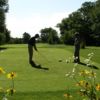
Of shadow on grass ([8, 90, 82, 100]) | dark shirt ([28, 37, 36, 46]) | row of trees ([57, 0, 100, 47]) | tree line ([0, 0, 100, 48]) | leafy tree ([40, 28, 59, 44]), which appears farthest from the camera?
leafy tree ([40, 28, 59, 44])

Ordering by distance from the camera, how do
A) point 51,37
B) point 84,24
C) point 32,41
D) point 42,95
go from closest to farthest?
point 42,95 → point 32,41 → point 84,24 → point 51,37

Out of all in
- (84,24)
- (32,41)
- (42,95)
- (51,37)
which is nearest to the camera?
(42,95)

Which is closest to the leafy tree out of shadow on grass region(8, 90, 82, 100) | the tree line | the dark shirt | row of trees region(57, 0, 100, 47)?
the tree line

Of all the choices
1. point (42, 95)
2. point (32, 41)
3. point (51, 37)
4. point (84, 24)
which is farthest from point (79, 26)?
point (42, 95)

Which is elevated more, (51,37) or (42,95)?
(42,95)

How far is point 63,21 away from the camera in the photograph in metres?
141

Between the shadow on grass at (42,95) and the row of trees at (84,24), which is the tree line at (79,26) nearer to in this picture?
the row of trees at (84,24)

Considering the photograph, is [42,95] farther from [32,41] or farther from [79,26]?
[79,26]

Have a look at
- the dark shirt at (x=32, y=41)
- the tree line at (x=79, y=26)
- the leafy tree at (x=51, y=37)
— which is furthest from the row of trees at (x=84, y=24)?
the dark shirt at (x=32, y=41)

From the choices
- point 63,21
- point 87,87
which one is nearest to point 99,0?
point 63,21

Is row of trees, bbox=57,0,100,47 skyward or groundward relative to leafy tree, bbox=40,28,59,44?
skyward

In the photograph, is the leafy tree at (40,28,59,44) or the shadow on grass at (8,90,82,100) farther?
the leafy tree at (40,28,59,44)

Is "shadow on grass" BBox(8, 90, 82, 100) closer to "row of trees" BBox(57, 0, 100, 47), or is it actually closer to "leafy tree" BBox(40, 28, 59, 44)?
"row of trees" BBox(57, 0, 100, 47)

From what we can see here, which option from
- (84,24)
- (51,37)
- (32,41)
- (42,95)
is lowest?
(51,37)
